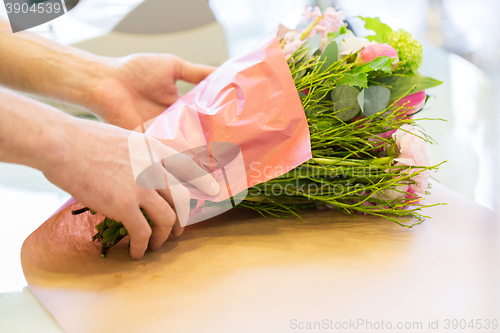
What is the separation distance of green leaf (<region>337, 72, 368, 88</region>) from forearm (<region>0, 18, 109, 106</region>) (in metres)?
0.66

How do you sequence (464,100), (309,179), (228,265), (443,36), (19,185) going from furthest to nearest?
(443,36)
(464,100)
(19,185)
(309,179)
(228,265)

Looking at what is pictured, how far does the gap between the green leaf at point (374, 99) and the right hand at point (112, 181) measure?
0.35 m

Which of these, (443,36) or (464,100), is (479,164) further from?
(443,36)

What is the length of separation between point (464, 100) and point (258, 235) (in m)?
0.92

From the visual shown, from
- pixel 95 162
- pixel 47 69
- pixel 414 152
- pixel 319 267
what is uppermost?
pixel 47 69

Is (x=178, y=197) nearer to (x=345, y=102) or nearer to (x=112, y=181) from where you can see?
(x=112, y=181)

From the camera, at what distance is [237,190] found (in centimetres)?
60

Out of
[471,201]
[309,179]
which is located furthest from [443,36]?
[309,179]

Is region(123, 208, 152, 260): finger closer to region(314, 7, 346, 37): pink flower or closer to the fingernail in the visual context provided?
the fingernail

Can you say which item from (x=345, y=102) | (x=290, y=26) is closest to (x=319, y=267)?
(x=345, y=102)

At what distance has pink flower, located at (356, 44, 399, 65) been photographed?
0.66 m

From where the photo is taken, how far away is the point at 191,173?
564 millimetres

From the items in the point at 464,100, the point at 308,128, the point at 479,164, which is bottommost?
the point at 479,164

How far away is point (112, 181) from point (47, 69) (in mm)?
606
